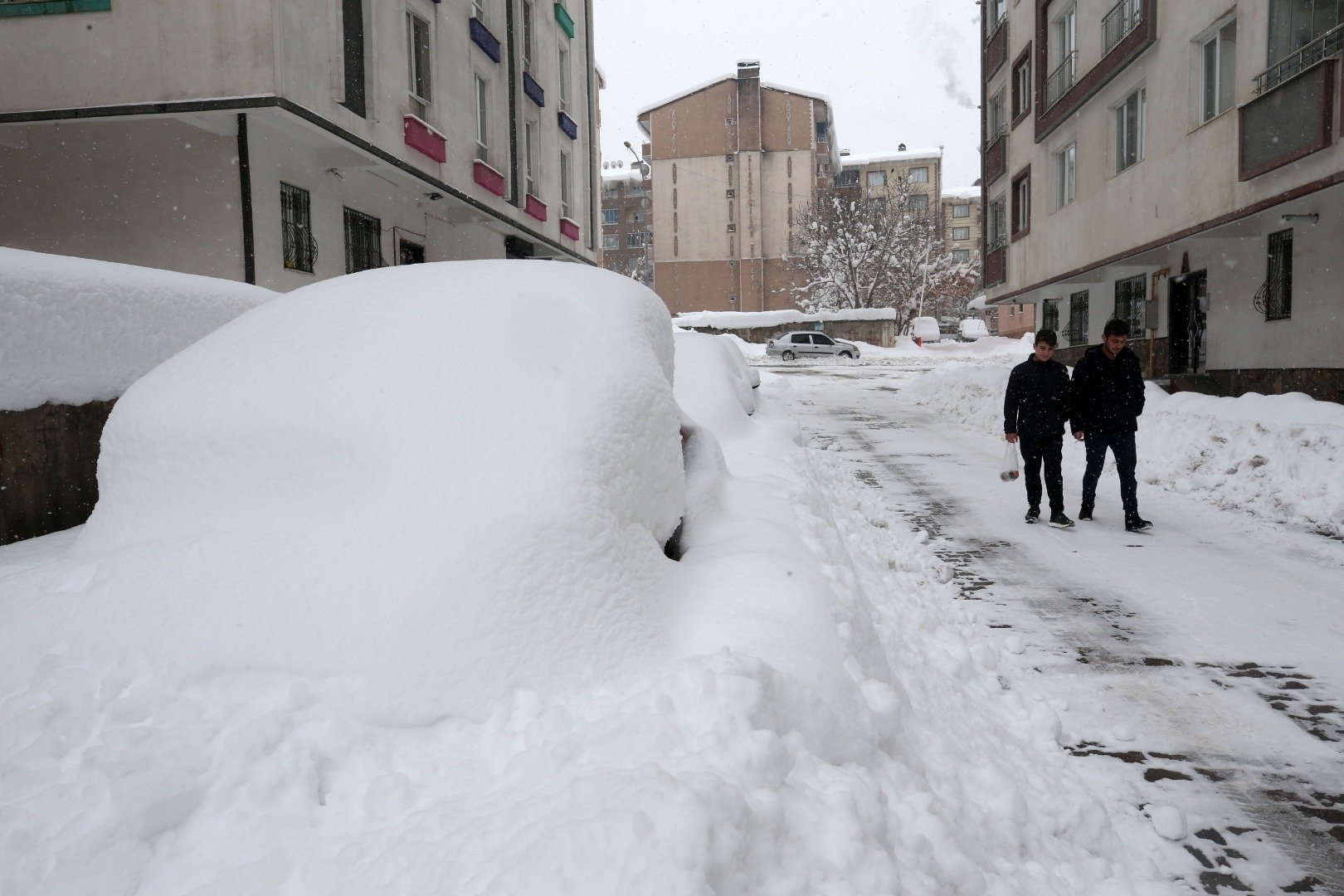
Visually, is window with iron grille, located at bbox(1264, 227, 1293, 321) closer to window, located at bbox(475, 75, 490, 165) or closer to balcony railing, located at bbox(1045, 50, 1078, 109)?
balcony railing, located at bbox(1045, 50, 1078, 109)

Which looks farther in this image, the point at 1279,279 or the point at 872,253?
the point at 872,253

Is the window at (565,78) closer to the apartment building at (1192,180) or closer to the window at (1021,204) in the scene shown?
the apartment building at (1192,180)

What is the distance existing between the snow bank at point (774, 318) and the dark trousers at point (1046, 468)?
3551cm

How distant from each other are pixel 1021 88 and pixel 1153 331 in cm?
854

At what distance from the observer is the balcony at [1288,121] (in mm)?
9000

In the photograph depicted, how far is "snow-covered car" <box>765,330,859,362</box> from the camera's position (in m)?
34.9

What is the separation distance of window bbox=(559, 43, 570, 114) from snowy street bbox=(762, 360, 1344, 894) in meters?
17.1

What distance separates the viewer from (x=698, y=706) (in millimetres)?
2092

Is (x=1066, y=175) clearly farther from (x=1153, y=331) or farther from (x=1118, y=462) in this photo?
(x=1118, y=462)

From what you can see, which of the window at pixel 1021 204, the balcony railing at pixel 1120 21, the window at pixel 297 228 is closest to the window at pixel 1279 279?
the balcony railing at pixel 1120 21

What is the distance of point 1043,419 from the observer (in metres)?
6.56

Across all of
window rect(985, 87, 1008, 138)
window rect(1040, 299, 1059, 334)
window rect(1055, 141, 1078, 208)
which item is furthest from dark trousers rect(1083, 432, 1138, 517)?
window rect(985, 87, 1008, 138)

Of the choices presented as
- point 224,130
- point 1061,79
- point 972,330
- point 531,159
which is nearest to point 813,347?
point 1061,79

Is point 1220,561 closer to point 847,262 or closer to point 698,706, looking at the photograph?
point 698,706
